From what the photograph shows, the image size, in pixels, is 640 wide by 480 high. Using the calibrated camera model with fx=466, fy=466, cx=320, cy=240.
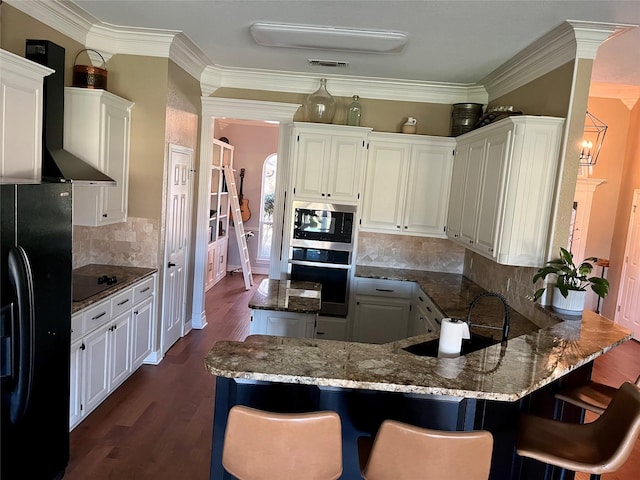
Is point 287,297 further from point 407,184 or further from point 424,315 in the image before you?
point 407,184

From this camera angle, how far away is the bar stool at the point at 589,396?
230 cm

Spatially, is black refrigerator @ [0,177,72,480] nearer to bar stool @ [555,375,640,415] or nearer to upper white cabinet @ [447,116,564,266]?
bar stool @ [555,375,640,415]

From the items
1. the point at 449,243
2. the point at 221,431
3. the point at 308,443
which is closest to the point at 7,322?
the point at 221,431

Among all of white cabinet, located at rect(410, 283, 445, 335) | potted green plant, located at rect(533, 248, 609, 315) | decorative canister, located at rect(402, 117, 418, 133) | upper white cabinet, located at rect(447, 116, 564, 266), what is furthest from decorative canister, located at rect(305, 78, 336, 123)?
potted green plant, located at rect(533, 248, 609, 315)

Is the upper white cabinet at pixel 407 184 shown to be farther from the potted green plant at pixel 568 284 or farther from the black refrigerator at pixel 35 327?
the black refrigerator at pixel 35 327

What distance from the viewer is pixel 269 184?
8.47 m

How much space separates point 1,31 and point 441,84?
3.68 metres

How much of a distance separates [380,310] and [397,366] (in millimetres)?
2841

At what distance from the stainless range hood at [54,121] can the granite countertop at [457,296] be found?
268cm

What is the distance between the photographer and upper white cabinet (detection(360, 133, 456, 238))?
15.4ft

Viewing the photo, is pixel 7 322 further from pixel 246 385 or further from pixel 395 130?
pixel 395 130

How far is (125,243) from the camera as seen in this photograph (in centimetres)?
408

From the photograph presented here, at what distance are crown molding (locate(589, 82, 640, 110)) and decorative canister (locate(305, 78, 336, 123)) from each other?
10.1ft

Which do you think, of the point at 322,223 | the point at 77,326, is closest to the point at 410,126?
the point at 322,223
